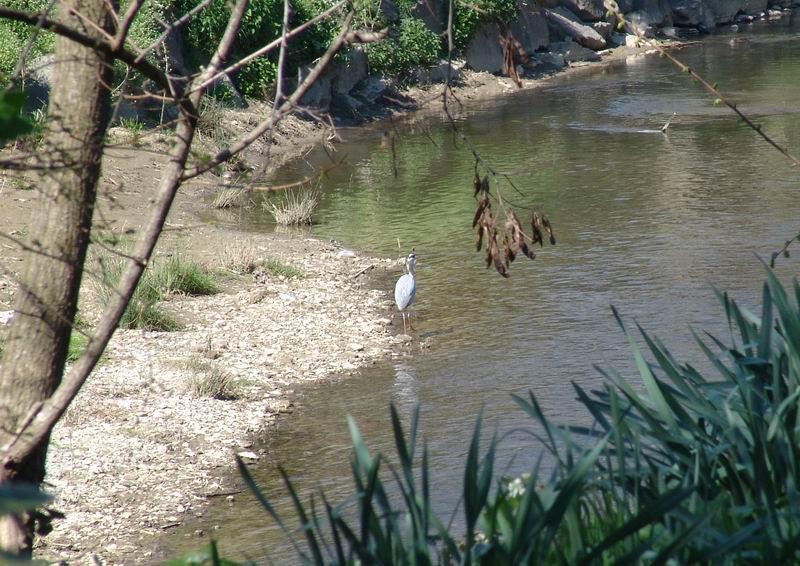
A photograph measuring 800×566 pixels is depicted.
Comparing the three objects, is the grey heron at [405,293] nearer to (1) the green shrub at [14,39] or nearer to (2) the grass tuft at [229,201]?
(2) the grass tuft at [229,201]

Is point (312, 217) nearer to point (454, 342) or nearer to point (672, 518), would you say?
point (454, 342)

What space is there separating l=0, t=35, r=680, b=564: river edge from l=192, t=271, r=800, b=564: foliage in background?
177 cm

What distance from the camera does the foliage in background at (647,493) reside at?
2.48m

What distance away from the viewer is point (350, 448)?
21.0 ft

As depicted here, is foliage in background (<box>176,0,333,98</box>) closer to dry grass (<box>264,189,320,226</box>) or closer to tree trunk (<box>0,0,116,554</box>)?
dry grass (<box>264,189,320,226</box>)

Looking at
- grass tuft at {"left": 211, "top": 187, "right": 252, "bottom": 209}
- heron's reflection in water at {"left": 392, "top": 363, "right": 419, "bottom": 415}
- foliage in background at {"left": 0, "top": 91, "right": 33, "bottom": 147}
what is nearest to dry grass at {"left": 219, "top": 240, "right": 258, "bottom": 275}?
heron's reflection in water at {"left": 392, "top": 363, "right": 419, "bottom": 415}

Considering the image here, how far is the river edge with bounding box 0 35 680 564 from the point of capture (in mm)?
5434

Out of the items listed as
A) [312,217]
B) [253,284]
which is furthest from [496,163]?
[253,284]

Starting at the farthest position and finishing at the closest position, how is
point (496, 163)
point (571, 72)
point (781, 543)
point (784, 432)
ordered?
point (571, 72)
point (496, 163)
point (784, 432)
point (781, 543)

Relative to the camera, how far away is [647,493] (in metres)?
3.02

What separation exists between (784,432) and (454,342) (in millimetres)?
5165

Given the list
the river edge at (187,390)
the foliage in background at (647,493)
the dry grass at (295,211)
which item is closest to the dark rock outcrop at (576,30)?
the dry grass at (295,211)

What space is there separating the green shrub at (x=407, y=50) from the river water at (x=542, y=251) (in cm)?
219

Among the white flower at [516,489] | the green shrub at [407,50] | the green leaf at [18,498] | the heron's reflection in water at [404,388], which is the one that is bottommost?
the heron's reflection in water at [404,388]
